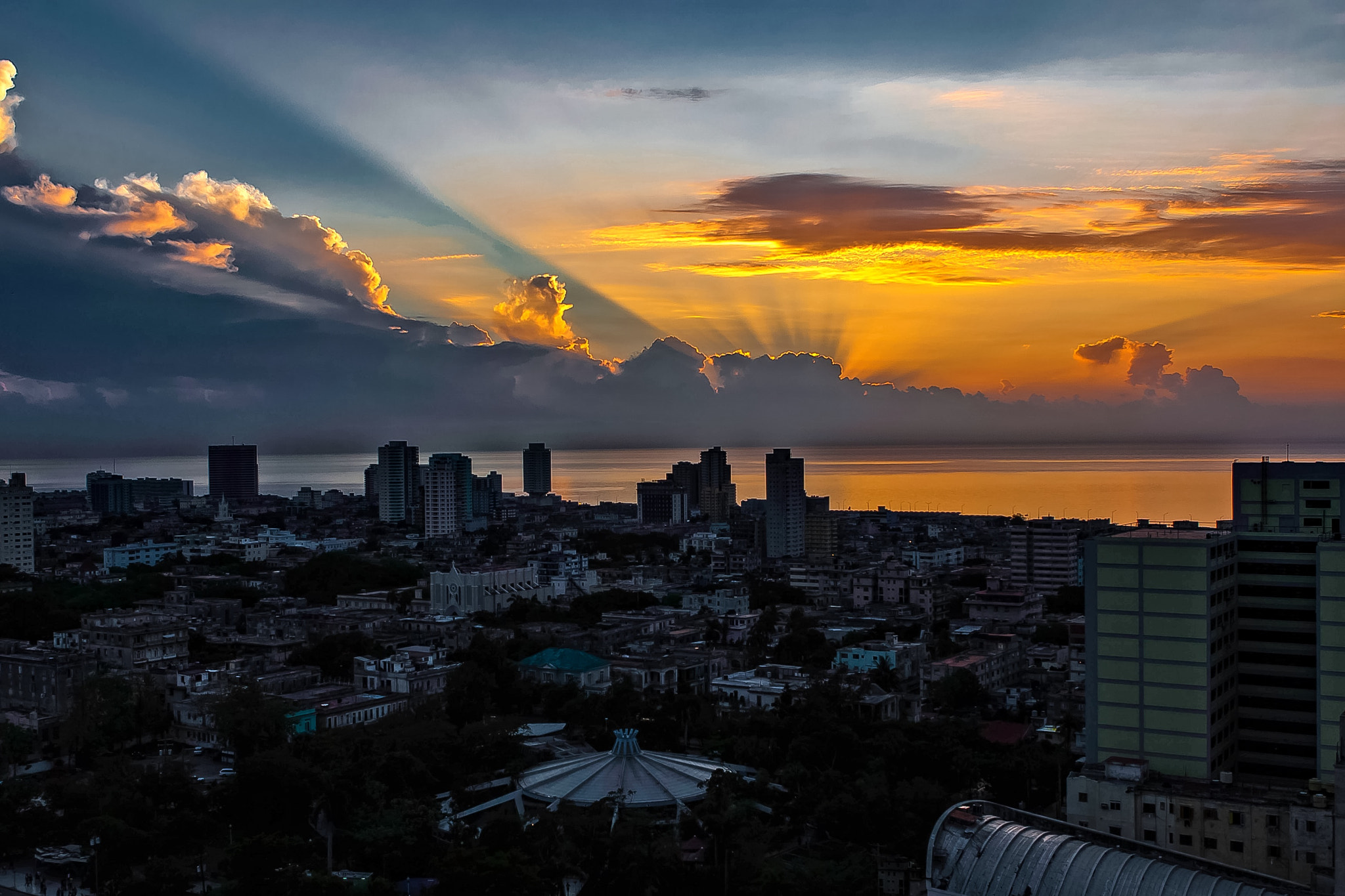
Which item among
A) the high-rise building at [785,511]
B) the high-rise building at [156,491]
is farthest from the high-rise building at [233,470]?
the high-rise building at [785,511]

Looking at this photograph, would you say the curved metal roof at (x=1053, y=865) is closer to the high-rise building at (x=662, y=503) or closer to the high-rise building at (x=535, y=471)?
the high-rise building at (x=662, y=503)

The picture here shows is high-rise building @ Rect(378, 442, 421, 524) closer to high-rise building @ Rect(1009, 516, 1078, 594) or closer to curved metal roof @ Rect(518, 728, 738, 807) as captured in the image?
high-rise building @ Rect(1009, 516, 1078, 594)

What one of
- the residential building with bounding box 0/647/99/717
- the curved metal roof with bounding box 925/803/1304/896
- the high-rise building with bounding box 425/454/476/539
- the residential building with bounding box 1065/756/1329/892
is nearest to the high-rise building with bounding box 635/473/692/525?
the high-rise building with bounding box 425/454/476/539

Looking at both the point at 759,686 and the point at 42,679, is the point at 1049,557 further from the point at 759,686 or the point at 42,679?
the point at 42,679

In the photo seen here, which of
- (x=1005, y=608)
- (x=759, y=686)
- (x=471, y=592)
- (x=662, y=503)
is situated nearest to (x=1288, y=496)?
(x=759, y=686)

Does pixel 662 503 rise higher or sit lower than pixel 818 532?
lower

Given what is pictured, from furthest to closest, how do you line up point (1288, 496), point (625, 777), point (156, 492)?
point (156, 492)
point (1288, 496)
point (625, 777)
